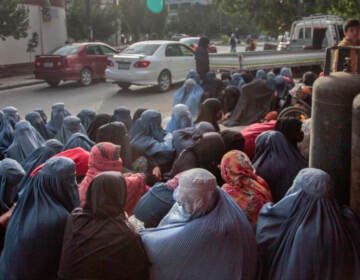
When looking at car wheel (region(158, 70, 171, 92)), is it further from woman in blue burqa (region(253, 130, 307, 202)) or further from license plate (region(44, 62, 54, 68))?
woman in blue burqa (region(253, 130, 307, 202))

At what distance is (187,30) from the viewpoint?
6500 cm

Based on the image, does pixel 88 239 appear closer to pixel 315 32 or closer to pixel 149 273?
pixel 149 273

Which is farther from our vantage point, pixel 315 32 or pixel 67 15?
pixel 67 15

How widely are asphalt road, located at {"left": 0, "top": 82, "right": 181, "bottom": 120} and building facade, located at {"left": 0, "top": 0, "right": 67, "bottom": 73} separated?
4.64 metres

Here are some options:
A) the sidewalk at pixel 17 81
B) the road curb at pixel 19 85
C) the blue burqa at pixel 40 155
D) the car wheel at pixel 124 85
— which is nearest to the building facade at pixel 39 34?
the sidewalk at pixel 17 81

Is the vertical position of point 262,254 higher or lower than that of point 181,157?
lower

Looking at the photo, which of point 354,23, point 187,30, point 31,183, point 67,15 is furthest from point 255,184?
point 187,30

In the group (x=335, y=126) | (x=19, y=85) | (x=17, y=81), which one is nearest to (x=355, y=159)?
(x=335, y=126)

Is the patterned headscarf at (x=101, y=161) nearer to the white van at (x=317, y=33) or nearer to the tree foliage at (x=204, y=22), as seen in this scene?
the white van at (x=317, y=33)

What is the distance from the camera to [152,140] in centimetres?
552

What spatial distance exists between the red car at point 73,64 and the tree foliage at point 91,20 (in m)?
8.64

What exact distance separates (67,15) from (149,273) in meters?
24.8

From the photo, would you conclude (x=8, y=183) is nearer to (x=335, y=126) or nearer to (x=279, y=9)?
(x=335, y=126)

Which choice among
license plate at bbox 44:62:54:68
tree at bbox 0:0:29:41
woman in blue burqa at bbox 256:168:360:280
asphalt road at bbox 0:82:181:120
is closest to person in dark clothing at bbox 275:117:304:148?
woman in blue burqa at bbox 256:168:360:280
